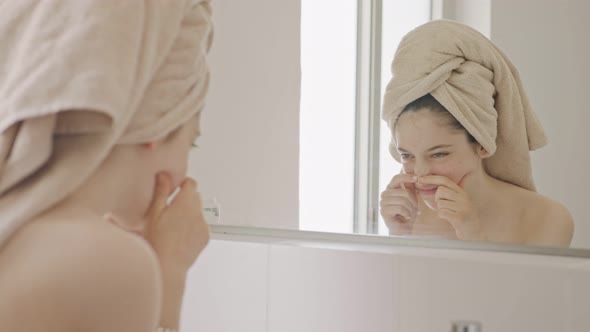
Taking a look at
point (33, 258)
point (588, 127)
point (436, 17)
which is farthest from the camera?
point (436, 17)

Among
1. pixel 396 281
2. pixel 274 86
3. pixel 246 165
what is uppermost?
pixel 274 86

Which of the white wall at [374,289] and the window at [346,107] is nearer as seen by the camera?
the white wall at [374,289]

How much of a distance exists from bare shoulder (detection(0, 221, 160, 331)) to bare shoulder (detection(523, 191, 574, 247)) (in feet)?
1.86

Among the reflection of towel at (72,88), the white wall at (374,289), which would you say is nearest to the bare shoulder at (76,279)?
the reflection of towel at (72,88)

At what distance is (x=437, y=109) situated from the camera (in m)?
1.05

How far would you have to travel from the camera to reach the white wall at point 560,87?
0.97m

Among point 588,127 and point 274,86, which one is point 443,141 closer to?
point 588,127

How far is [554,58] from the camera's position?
0.98 meters

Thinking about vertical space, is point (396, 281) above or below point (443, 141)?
below

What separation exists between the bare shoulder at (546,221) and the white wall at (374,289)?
0.10 feet

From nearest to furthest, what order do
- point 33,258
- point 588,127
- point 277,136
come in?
point 33,258, point 588,127, point 277,136

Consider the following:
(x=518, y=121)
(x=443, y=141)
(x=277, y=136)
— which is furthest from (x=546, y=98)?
(x=277, y=136)

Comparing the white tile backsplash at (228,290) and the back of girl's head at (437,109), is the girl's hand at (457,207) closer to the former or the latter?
the back of girl's head at (437,109)

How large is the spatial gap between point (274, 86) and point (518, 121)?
473mm
